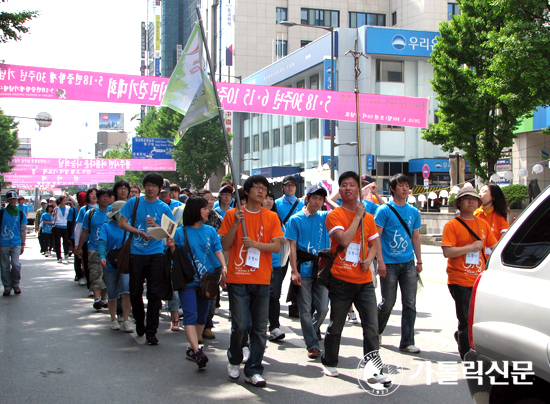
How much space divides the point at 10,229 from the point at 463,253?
8493 millimetres

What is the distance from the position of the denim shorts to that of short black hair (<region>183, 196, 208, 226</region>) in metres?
1.83

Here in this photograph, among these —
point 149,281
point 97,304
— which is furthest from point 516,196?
point 149,281

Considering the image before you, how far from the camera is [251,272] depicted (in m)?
5.11

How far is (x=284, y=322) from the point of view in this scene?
8.22 meters

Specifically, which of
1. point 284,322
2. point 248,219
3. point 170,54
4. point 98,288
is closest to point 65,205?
point 98,288

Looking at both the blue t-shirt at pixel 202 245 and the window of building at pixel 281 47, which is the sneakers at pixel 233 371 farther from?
the window of building at pixel 281 47

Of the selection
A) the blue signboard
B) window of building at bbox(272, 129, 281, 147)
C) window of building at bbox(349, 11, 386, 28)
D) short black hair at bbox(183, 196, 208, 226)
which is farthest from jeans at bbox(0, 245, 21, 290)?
window of building at bbox(349, 11, 386, 28)

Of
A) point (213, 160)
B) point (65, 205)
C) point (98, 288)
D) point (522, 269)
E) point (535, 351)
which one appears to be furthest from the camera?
point (213, 160)

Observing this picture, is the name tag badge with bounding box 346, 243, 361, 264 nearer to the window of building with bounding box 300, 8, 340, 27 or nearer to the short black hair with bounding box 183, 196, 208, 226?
the short black hair with bounding box 183, 196, 208, 226

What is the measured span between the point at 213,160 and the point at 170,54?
5944 cm

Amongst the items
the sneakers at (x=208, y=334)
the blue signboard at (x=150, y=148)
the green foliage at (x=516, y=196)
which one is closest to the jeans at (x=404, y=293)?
the sneakers at (x=208, y=334)

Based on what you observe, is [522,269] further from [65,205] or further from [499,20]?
[499,20]

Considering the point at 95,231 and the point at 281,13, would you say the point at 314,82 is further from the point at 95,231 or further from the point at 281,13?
the point at 95,231

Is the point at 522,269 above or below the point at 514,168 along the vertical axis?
below
